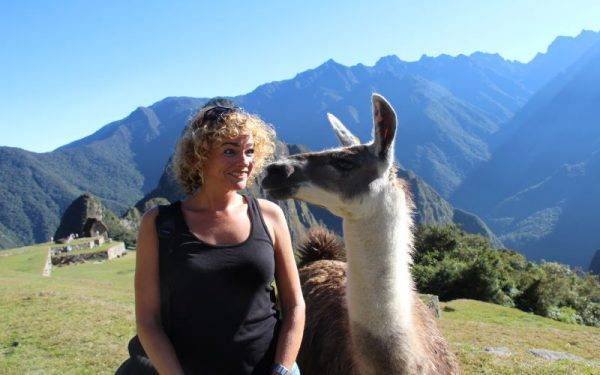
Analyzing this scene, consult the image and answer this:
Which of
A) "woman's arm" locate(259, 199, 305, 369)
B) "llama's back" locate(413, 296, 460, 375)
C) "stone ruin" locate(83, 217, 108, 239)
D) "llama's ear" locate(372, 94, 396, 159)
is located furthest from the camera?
"stone ruin" locate(83, 217, 108, 239)

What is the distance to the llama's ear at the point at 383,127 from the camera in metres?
2.55

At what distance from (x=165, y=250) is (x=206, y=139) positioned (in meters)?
0.48

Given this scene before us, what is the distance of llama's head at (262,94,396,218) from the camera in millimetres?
2613

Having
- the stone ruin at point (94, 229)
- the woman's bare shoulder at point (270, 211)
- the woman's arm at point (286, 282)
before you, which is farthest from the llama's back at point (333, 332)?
the stone ruin at point (94, 229)

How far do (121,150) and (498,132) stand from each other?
134 metres

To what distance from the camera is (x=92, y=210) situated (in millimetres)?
44750

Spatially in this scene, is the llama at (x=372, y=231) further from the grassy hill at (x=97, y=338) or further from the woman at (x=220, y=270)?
the grassy hill at (x=97, y=338)

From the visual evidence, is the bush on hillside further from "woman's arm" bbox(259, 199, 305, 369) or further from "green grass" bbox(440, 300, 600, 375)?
"woman's arm" bbox(259, 199, 305, 369)

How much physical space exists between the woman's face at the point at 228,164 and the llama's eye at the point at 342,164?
0.75 m

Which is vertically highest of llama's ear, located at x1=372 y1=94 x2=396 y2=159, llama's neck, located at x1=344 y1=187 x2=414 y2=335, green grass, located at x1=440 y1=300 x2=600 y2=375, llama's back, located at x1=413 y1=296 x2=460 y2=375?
llama's ear, located at x1=372 y1=94 x2=396 y2=159

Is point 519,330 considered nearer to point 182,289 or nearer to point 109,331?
point 109,331

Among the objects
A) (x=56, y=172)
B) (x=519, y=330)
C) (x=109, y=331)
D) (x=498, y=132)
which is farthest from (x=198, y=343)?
(x=498, y=132)

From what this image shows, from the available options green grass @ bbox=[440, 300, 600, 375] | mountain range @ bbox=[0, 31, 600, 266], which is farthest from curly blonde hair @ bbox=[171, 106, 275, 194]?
mountain range @ bbox=[0, 31, 600, 266]

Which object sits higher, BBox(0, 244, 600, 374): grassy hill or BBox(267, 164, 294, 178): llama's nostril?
BBox(267, 164, 294, 178): llama's nostril
